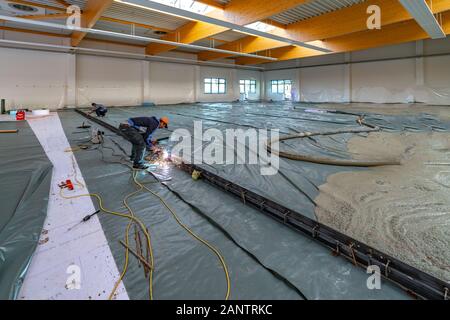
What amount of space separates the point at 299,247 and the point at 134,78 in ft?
41.0

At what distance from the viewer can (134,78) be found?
12094mm

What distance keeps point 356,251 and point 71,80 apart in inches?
475

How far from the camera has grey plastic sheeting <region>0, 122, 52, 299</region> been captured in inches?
54.4

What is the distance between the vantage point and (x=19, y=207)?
205 cm

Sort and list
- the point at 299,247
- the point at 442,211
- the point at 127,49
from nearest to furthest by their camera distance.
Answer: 1. the point at 299,247
2. the point at 442,211
3. the point at 127,49

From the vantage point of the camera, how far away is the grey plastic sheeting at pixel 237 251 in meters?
1.29

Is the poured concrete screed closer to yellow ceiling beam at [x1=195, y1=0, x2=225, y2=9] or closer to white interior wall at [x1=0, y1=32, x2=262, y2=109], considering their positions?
yellow ceiling beam at [x1=195, y1=0, x2=225, y2=9]

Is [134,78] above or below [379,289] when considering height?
above

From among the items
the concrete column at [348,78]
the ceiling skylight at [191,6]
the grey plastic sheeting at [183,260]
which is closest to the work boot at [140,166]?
the grey plastic sheeting at [183,260]

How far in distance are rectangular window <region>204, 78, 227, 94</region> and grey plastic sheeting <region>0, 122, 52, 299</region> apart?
12112 mm
